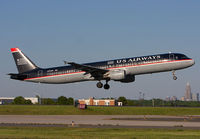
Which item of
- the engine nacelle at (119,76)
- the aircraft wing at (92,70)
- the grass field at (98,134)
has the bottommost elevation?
the grass field at (98,134)

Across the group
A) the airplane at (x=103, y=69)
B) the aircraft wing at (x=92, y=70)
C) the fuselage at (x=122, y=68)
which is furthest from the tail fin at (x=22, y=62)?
the aircraft wing at (x=92, y=70)

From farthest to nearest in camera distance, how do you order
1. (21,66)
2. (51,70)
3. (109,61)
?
1. (21,66)
2. (51,70)
3. (109,61)

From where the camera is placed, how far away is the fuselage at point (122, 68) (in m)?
57.3

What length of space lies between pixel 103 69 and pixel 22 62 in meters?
20.2

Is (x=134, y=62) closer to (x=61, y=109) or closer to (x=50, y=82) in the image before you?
(x=50, y=82)

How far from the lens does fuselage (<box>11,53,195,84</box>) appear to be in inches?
2255

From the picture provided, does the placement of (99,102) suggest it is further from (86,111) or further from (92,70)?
(92,70)

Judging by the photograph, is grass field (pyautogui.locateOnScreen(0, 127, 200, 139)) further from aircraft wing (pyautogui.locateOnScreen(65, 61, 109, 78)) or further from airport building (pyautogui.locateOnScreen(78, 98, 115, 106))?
airport building (pyautogui.locateOnScreen(78, 98, 115, 106))

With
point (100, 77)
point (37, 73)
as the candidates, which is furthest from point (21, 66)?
point (100, 77)

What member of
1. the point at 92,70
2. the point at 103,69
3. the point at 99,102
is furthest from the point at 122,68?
the point at 99,102

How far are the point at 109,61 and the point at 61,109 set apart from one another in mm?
17540

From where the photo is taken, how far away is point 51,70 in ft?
219

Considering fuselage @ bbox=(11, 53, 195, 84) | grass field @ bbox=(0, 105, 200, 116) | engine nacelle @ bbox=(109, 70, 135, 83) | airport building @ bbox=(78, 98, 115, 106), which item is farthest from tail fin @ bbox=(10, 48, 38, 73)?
airport building @ bbox=(78, 98, 115, 106)

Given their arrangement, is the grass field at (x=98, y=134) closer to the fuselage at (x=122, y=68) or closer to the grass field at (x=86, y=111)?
the fuselage at (x=122, y=68)
